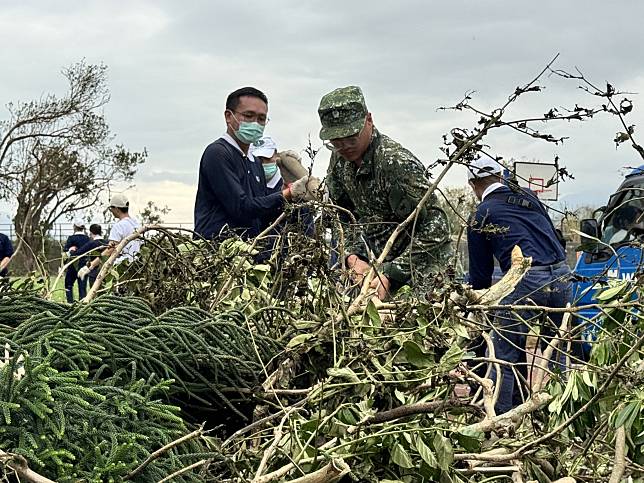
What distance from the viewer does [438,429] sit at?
7.10 ft

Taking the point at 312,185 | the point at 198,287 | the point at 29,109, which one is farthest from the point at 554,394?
the point at 29,109

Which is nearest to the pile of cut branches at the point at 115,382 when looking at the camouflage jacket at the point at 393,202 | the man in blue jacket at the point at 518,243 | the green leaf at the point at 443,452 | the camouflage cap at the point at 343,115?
the green leaf at the point at 443,452

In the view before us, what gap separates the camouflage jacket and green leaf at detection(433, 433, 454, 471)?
1908 millimetres

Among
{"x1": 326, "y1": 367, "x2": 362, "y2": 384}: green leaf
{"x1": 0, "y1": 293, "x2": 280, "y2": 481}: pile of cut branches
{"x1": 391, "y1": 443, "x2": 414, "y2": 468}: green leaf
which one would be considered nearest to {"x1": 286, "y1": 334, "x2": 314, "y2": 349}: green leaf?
{"x1": 0, "y1": 293, "x2": 280, "y2": 481}: pile of cut branches

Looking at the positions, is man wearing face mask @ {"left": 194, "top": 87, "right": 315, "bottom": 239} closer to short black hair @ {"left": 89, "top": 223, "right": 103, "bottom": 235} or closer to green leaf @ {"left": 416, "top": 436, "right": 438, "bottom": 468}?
green leaf @ {"left": 416, "top": 436, "right": 438, "bottom": 468}

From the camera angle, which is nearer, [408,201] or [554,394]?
[554,394]

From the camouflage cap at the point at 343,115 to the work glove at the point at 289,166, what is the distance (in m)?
2.13

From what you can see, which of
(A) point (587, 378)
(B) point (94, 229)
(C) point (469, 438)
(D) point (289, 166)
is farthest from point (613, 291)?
(B) point (94, 229)

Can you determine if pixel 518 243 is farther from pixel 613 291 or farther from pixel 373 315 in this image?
pixel 373 315

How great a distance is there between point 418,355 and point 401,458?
34cm

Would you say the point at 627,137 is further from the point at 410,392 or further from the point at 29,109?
the point at 29,109

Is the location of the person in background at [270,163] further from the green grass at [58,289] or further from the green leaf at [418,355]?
the green leaf at [418,355]

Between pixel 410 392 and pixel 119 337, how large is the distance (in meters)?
0.78

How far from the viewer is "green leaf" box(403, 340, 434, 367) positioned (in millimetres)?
2391
